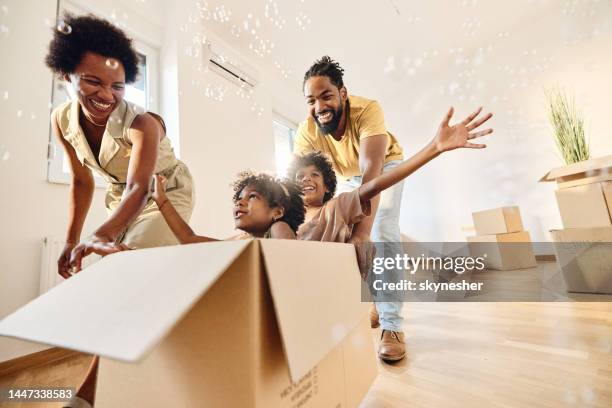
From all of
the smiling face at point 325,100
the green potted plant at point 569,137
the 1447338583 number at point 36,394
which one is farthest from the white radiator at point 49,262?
the green potted plant at point 569,137

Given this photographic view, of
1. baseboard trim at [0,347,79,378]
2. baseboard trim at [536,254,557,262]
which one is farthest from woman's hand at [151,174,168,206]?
baseboard trim at [536,254,557,262]

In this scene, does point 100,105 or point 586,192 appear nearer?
point 100,105

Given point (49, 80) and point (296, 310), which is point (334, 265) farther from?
point (49, 80)

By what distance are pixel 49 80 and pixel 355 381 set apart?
1542 mm

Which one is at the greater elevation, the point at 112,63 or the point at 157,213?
the point at 112,63

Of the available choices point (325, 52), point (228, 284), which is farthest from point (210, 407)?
point (325, 52)

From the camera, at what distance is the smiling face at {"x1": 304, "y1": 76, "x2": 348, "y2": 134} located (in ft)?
2.75

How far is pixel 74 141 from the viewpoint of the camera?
2.32 ft

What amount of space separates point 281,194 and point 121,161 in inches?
16.4

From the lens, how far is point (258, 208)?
769mm

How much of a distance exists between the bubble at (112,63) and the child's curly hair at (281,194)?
0.41 m

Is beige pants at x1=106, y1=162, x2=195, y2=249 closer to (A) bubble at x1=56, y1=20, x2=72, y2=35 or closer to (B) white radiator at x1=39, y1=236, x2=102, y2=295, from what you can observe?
(A) bubble at x1=56, y1=20, x2=72, y2=35

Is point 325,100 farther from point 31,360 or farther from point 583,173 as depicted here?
point 583,173

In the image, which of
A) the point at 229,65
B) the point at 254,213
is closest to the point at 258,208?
the point at 254,213
